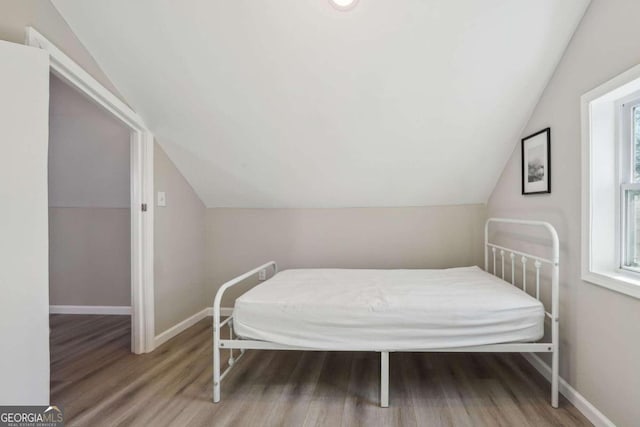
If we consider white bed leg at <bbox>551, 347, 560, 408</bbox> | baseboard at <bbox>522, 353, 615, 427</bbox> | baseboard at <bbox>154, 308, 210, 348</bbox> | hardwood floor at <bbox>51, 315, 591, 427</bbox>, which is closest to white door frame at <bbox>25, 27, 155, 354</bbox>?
baseboard at <bbox>154, 308, 210, 348</bbox>

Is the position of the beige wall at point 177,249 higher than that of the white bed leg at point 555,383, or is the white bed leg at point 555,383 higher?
the beige wall at point 177,249

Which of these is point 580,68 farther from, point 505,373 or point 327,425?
point 327,425

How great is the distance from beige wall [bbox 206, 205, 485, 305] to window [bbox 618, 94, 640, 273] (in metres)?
1.42

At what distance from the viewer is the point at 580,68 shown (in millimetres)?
1723

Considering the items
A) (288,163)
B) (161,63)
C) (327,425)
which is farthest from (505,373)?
(161,63)

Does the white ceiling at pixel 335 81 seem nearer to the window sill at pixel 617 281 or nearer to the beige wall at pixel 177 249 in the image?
the beige wall at pixel 177 249

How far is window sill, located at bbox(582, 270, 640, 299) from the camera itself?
137 cm

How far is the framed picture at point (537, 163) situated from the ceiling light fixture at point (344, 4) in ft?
4.90

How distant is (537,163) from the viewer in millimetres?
2113

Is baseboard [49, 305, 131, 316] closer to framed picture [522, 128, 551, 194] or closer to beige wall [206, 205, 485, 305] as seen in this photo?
beige wall [206, 205, 485, 305]

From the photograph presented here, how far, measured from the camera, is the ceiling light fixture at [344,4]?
65.8 inches

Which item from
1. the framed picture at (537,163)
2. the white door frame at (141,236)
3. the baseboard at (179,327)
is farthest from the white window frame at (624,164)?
the baseboard at (179,327)

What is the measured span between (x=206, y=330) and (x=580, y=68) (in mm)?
3413

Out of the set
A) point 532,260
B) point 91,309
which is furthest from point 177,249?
point 532,260
